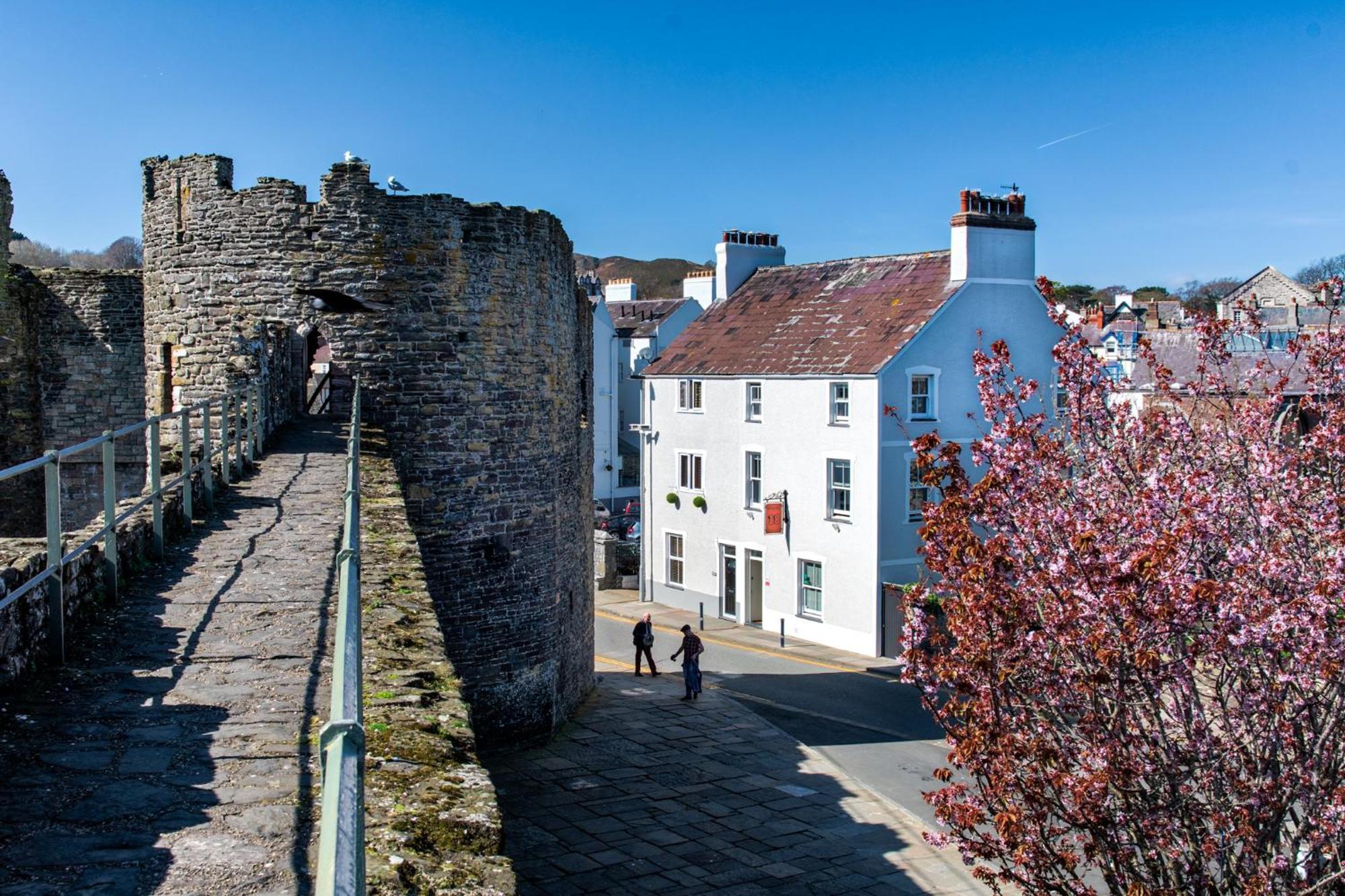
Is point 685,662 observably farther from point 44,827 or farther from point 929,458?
point 44,827

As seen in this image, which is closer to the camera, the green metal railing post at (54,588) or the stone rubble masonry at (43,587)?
the stone rubble masonry at (43,587)

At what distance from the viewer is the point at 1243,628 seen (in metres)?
8.14

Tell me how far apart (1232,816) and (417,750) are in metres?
5.85

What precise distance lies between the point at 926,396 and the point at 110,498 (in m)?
21.7

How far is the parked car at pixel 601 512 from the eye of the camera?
135 ft

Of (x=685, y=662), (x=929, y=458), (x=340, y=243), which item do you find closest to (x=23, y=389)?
(x=340, y=243)

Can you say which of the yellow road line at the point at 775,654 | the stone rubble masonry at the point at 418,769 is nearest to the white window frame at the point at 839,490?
the yellow road line at the point at 775,654

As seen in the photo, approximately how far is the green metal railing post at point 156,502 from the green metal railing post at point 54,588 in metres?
2.17

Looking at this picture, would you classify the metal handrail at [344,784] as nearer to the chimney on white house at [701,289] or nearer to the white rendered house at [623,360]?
the white rendered house at [623,360]

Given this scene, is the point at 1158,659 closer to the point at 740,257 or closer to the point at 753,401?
the point at 753,401

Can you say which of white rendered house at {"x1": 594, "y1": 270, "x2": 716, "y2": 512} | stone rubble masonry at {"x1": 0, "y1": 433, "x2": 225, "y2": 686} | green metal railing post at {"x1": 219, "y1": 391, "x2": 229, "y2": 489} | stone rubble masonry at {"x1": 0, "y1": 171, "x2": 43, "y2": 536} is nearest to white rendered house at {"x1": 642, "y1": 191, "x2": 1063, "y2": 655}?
white rendered house at {"x1": 594, "y1": 270, "x2": 716, "y2": 512}

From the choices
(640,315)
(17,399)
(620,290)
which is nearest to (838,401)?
(17,399)

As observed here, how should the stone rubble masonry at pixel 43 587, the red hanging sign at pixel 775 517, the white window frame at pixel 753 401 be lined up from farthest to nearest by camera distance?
the white window frame at pixel 753 401 < the red hanging sign at pixel 775 517 < the stone rubble masonry at pixel 43 587

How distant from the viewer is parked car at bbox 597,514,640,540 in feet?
129
